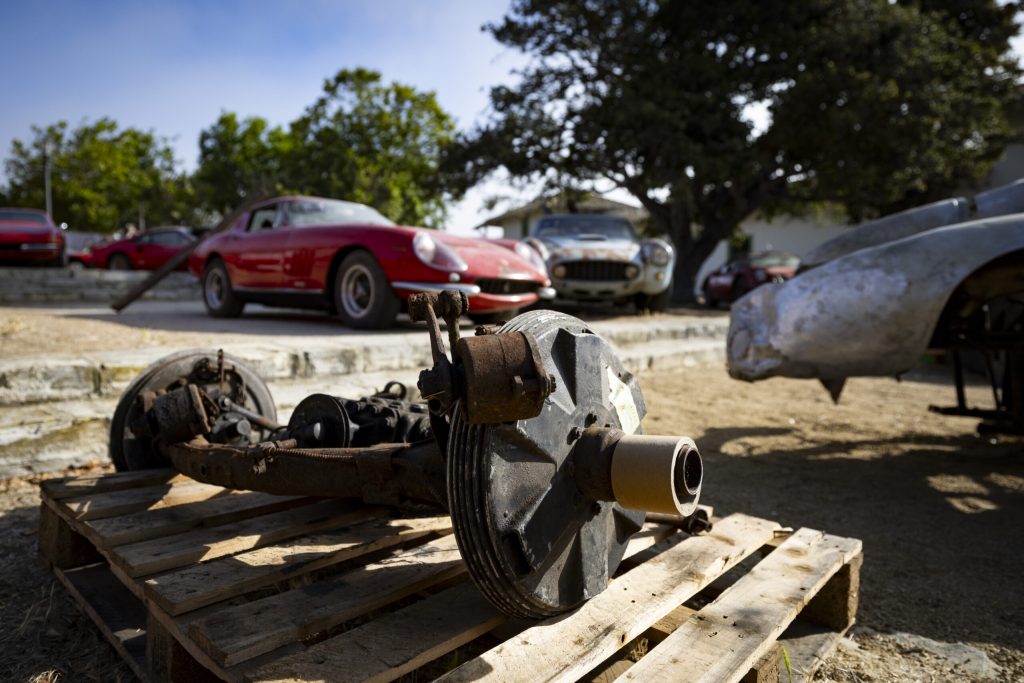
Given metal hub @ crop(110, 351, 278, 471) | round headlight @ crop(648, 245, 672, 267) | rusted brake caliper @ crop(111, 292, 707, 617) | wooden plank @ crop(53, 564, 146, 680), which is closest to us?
rusted brake caliper @ crop(111, 292, 707, 617)

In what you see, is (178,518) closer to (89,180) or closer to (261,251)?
(261,251)

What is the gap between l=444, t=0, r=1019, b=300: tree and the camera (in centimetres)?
1367

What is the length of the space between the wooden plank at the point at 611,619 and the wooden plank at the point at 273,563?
2.27ft

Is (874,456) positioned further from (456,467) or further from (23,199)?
(23,199)

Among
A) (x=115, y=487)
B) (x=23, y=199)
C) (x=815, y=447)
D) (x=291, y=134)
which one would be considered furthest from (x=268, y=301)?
(x=23, y=199)

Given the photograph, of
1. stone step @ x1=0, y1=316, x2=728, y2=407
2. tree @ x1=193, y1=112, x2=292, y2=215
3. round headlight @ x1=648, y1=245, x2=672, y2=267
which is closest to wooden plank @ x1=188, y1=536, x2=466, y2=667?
stone step @ x1=0, y1=316, x2=728, y2=407

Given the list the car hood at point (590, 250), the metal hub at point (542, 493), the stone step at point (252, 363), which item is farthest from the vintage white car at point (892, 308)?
the car hood at point (590, 250)

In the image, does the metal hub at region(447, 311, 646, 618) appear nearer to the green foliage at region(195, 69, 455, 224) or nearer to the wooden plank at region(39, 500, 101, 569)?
the wooden plank at region(39, 500, 101, 569)

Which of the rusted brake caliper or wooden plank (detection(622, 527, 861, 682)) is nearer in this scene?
the rusted brake caliper

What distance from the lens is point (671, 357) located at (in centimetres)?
732

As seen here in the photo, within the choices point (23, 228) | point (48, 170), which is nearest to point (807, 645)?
point (23, 228)

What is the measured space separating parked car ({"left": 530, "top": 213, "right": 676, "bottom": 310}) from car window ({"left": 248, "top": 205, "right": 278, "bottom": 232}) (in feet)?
9.78

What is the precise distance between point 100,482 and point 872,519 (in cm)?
318

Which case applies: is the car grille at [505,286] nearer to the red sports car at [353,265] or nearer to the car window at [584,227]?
the red sports car at [353,265]
